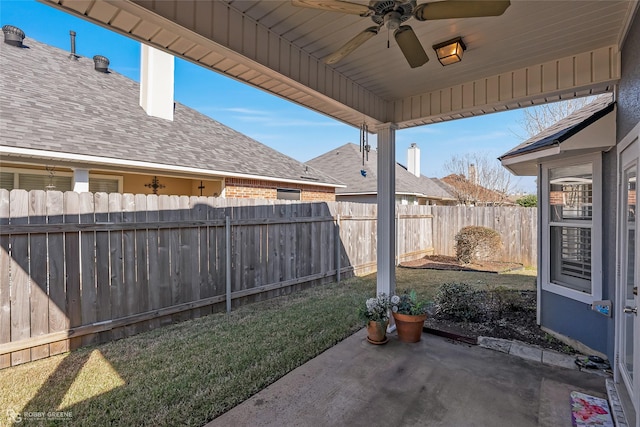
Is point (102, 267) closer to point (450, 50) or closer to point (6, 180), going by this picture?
point (6, 180)

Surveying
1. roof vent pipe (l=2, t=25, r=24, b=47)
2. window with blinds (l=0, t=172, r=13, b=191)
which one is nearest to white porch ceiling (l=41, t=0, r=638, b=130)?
window with blinds (l=0, t=172, r=13, b=191)

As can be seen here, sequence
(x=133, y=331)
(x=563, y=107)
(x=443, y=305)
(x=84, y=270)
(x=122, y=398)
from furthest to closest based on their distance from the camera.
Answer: (x=563, y=107), (x=443, y=305), (x=133, y=331), (x=84, y=270), (x=122, y=398)

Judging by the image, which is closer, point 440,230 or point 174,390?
point 174,390

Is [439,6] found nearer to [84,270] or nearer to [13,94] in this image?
[84,270]

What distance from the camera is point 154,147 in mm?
7152

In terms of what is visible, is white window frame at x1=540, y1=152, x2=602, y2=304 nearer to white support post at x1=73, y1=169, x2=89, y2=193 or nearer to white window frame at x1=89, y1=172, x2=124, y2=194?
white support post at x1=73, y1=169, x2=89, y2=193

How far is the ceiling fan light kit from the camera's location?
2816mm

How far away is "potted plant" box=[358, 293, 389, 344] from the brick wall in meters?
5.03

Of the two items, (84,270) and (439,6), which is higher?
(439,6)

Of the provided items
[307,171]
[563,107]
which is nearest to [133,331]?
[307,171]

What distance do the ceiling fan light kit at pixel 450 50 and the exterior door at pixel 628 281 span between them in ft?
4.91

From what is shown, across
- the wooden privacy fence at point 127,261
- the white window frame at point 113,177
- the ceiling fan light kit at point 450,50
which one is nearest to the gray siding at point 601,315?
the ceiling fan light kit at point 450,50

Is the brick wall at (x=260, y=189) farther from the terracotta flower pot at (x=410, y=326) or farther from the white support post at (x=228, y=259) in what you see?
the terracotta flower pot at (x=410, y=326)

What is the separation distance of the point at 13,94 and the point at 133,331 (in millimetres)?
5347
